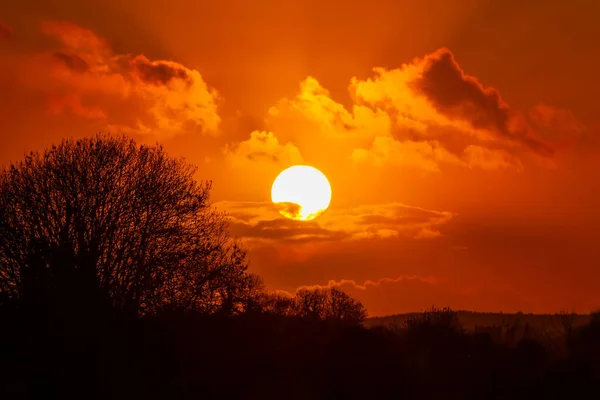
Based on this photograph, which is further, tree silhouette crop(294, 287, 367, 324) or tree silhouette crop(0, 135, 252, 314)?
tree silhouette crop(294, 287, 367, 324)

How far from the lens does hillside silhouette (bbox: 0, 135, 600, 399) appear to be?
133 feet

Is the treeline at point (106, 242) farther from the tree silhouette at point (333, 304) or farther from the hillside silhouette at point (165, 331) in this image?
the tree silhouette at point (333, 304)

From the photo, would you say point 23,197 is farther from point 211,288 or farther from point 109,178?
point 211,288

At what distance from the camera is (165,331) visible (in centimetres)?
4644

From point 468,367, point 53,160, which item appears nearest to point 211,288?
point 53,160

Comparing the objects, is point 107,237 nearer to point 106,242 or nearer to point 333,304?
point 106,242

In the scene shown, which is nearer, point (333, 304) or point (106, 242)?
point (106, 242)

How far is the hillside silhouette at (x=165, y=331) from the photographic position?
40.6m

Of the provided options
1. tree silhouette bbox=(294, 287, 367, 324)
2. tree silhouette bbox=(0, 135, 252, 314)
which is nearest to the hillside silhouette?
tree silhouette bbox=(0, 135, 252, 314)

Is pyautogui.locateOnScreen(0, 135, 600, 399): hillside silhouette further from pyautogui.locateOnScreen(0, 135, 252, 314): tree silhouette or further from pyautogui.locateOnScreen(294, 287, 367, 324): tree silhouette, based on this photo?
pyautogui.locateOnScreen(294, 287, 367, 324): tree silhouette

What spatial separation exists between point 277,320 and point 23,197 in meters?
19.5

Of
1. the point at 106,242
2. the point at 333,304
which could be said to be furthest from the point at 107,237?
the point at 333,304

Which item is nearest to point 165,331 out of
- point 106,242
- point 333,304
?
point 106,242

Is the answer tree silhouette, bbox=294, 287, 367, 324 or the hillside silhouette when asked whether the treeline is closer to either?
the hillside silhouette
